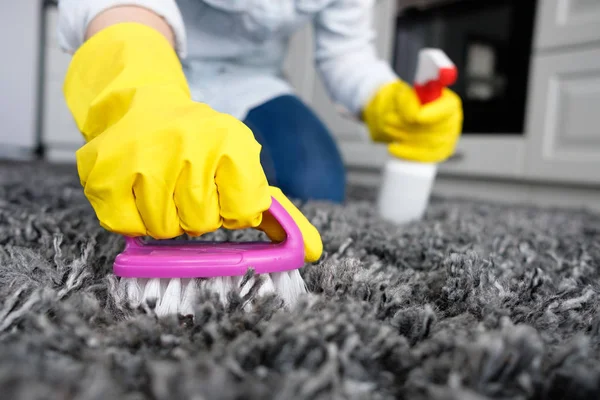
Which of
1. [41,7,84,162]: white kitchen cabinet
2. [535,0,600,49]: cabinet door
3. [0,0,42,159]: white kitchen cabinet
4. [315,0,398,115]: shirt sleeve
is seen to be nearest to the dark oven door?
[535,0,600,49]: cabinet door

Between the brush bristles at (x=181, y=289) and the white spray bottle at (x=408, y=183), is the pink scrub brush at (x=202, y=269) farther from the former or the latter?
the white spray bottle at (x=408, y=183)

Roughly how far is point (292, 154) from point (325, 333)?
25.0 inches

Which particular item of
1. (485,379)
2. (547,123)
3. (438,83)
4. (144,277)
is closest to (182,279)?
(144,277)

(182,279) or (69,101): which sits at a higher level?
(69,101)

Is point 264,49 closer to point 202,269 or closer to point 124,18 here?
point 124,18

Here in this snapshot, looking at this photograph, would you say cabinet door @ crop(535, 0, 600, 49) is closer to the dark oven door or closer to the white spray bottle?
the dark oven door

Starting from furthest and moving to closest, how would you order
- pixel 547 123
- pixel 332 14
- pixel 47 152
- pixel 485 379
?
pixel 47 152
pixel 547 123
pixel 332 14
pixel 485 379

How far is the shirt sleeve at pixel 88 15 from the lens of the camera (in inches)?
17.9

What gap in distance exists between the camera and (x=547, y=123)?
1279 millimetres

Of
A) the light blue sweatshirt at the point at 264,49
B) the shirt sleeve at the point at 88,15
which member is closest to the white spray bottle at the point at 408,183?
the light blue sweatshirt at the point at 264,49

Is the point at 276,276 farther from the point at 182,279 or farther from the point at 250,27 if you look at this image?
the point at 250,27

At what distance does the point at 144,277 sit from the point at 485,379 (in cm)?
21

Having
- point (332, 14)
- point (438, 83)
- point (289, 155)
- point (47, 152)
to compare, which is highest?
point (332, 14)

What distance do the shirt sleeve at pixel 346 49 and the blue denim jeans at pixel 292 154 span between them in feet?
0.33
